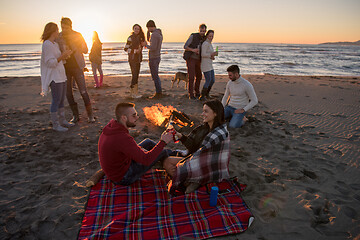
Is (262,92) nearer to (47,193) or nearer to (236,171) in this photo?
(236,171)

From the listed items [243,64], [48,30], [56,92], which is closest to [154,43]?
[48,30]

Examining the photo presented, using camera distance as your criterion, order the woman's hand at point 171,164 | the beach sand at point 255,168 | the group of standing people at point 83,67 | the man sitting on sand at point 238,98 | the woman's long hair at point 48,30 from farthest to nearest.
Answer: the man sitting on sand at point 238,98, the group of standing people at point 83,67, the woman's long hair at point 48,30, the woman's hand at point 171,164, the beach sand at point 255,168

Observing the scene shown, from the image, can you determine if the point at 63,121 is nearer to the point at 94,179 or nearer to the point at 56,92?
the point at 56,92

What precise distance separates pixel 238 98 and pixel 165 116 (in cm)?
218

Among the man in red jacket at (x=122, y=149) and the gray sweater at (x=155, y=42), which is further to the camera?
the gray sweater at (x=155, y=42)

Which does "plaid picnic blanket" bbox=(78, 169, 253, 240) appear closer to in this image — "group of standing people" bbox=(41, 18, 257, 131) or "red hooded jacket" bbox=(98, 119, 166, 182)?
"red hooded jacket" bbox=(98, 119, 166, 182)

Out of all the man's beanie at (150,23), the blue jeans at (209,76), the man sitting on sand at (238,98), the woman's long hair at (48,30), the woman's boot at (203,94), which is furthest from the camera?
the woman's boot at (203,94)

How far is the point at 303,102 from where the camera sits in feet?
27.2

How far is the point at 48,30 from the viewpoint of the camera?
4.50 metres

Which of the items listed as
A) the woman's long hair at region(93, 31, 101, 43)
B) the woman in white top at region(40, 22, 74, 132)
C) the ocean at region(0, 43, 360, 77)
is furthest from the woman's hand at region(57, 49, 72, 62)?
the ocean at region(0, 43, 360, 77)

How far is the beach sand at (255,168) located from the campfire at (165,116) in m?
0.35

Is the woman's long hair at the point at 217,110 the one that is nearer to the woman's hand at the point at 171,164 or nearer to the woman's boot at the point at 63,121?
the woman's hand at the point at 171,164

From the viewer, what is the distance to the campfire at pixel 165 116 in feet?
18.8

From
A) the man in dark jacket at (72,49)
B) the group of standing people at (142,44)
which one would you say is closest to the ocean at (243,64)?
the group of standing people at (142,44)
